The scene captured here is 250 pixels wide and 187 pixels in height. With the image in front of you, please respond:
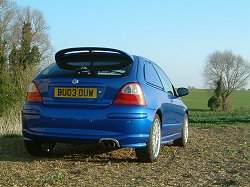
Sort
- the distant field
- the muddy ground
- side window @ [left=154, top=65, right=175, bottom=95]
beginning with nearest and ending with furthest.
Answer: the muddy ground, side window @ [left=154, top=65, right=175, bottom=95], the distant field

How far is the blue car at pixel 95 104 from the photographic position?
5.46 meters

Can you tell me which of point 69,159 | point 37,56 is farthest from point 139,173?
point 37,56

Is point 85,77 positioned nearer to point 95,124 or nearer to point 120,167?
point 95,124

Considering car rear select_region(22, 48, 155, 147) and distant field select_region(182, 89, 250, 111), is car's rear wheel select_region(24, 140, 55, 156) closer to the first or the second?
car rear select_region(22, 48, 155, 147)

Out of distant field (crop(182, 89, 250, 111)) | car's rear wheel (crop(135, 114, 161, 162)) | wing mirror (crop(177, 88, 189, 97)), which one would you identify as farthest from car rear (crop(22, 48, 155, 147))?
→ distant field (crop(182, 89, 250, 111))

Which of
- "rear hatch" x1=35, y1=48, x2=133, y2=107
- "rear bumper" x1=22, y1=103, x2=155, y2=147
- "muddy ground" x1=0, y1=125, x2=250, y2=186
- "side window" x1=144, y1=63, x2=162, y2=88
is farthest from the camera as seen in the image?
"side window" x1=144, y1=63, x2=162, y2=88

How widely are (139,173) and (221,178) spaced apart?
0.97m

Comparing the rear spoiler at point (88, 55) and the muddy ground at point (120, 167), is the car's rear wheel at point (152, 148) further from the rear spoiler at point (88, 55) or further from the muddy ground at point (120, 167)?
the rear spoiler at point (88, 55)

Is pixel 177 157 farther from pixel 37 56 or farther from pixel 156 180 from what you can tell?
pixel 37 56

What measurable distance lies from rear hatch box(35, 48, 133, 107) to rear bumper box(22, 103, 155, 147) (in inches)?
4.9

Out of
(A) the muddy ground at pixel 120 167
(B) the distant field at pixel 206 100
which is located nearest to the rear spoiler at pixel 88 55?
(A) the muddy ground at pixel 120 167

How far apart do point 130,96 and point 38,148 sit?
5.51ft

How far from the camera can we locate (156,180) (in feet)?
15.6

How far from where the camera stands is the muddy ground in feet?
15.3
